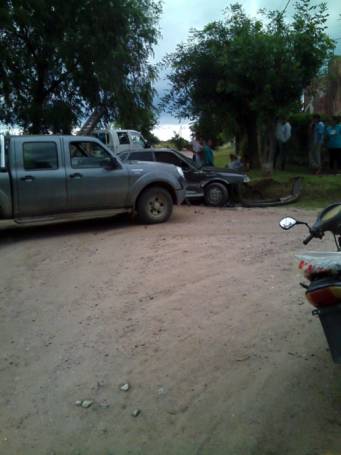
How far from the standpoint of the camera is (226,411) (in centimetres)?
303

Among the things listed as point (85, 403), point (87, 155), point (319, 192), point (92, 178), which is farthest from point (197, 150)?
point (85, 403)

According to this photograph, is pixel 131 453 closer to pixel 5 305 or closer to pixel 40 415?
pixel 40 415

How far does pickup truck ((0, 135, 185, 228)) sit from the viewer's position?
26.2ft

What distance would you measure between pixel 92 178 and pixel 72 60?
8.57m

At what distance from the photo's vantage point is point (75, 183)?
842 centimetres

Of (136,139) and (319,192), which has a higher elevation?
(136,139)

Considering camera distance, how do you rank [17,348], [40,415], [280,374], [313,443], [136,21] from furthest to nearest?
[136,21] → [17,348] → [280,374] → [40,415] → [313,443]

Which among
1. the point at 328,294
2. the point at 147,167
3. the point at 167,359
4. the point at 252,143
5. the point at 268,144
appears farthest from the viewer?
the point at 252,143

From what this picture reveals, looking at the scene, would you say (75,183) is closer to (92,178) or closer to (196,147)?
(92,178)

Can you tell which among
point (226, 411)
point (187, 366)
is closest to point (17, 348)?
point (187, 366)

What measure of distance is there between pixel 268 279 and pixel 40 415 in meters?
2.99

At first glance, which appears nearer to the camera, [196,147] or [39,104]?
[196,147]

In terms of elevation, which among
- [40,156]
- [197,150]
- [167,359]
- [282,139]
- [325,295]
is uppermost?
[282,139]

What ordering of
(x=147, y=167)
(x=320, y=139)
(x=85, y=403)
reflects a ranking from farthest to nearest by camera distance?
(x=320, y=139), (x=147, y=167), (x=85, y=403)
